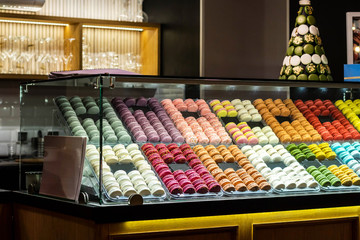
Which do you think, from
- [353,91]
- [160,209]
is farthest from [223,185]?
[353,91]

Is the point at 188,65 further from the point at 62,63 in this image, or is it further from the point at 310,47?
the point at 310,47

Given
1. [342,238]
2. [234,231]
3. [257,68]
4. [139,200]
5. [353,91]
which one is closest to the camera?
[139,200]

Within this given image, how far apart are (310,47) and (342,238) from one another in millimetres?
1326

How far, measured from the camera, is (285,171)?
9.46ft

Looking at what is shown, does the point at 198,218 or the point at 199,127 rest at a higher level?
the point at 199,127

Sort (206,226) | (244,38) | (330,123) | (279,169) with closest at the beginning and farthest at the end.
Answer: (206,226), (279,169), (330,123), (244,38)

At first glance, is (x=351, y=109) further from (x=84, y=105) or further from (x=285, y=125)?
(x=84, y=105)

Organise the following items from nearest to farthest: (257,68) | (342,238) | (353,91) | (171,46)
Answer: (342,238), (353,91), (257,68), (171,46)

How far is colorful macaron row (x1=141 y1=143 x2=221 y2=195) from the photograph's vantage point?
8.46ft

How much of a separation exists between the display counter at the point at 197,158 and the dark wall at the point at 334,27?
2.01 metres

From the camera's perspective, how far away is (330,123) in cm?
337

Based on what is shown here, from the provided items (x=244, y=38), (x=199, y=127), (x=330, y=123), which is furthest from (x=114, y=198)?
(x=244, y=38)

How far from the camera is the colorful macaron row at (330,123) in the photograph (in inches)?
129

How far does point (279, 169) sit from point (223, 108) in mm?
491
